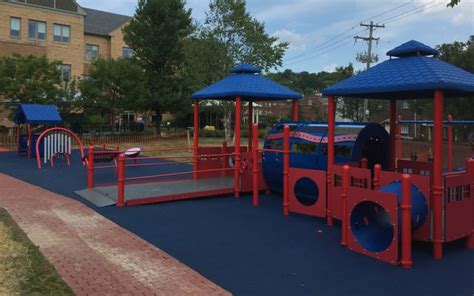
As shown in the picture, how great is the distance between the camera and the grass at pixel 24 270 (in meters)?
5.03

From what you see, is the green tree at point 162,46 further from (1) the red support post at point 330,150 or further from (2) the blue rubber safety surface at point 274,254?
(1) the red support post at point 330,150

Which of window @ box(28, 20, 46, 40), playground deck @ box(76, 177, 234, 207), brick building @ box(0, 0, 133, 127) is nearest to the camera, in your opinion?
playground deck @ box(76, 177, 234, 207)

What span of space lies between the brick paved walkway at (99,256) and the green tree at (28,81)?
1813 cm

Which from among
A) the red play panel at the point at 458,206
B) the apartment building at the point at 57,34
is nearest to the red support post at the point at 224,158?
the red play panel at the point at 458,206

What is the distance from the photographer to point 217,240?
722 cm

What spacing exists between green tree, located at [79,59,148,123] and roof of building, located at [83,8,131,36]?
21.4 meters

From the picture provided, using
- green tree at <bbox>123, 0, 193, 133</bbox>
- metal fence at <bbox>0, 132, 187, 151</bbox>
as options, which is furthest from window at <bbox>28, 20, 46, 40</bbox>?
metal fence at <bbox>0, 132, 187, 151</bbox>

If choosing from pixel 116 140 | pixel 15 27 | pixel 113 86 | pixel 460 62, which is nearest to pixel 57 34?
pixel 15 27

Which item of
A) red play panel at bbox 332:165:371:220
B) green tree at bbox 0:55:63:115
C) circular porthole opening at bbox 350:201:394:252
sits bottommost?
circular porthole opening at bbox 350:201:394:252

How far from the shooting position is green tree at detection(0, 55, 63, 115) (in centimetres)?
2556

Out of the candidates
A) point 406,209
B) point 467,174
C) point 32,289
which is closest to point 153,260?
point 32,289

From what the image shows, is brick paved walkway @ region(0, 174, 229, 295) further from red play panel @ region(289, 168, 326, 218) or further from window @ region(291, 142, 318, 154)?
window @ region(291, 142, 318, 154)

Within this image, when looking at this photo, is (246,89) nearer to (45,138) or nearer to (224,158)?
(224,158)

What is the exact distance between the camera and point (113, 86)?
30.3m
